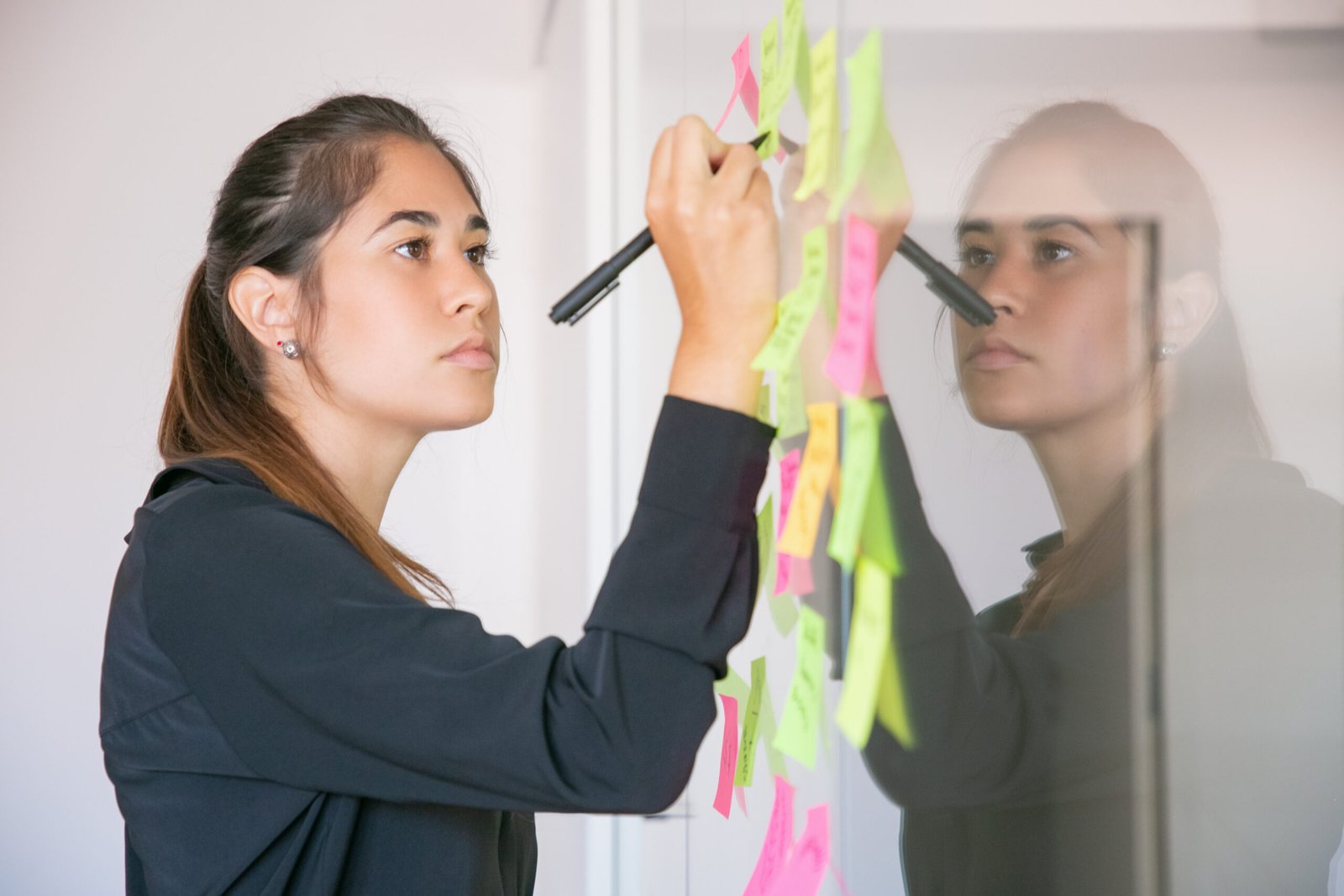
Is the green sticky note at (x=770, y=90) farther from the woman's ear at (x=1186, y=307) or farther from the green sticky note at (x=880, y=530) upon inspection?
the woman's ear at (x=1186, y=307)

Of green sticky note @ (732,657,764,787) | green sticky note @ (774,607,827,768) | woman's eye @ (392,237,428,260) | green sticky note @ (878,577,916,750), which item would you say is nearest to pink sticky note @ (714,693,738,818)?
green sticky note @ (732,657,764,787)

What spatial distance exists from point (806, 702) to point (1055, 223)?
0.34m

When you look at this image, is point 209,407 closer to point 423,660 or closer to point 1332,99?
point 423,660

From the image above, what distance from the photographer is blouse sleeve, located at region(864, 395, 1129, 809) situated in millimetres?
444

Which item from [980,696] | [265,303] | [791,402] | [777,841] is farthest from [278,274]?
[980,696]

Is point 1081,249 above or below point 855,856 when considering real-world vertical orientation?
above

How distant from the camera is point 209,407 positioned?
109cm

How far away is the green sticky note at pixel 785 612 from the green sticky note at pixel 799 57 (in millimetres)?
340

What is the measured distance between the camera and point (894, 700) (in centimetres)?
62

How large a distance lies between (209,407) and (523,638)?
1829 mm

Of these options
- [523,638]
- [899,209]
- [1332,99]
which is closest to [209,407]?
[899,209]

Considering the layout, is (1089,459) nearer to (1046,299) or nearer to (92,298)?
(1046,299)

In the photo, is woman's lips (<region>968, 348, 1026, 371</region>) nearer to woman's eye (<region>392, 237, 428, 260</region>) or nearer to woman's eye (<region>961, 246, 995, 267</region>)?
woman's eye (<region>961, 246, 995, 267</region>)

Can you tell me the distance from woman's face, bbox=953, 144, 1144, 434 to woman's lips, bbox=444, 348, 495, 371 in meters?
0.55
